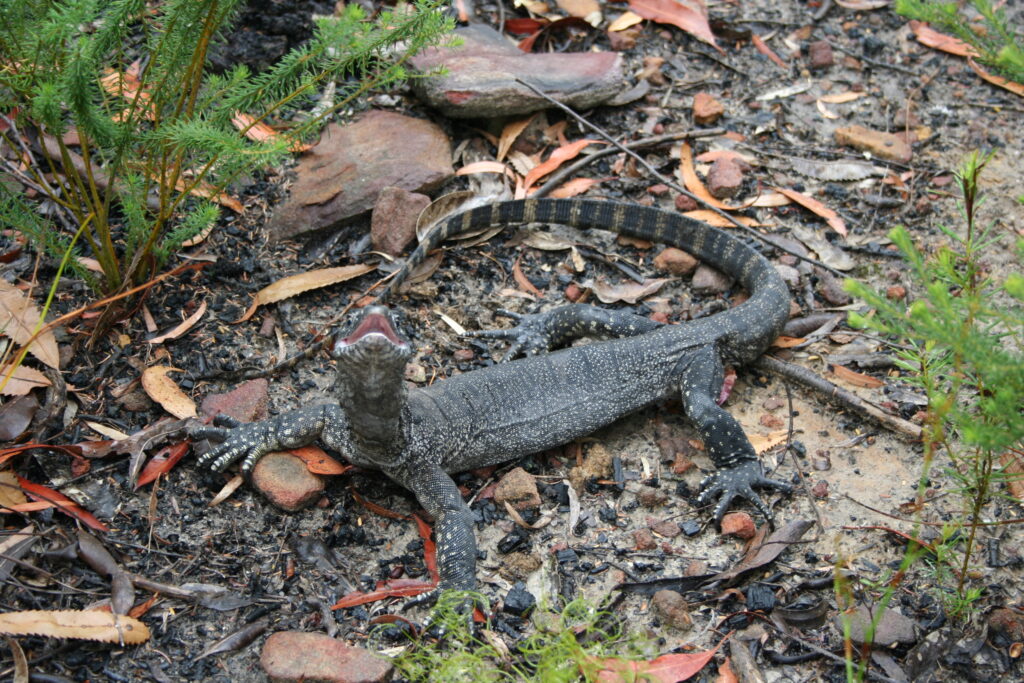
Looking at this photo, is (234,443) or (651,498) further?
(651,498)

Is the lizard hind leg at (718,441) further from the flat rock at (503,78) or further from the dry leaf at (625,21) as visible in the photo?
the dry leaf at (625,21)

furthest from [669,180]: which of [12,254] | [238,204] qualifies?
[12,254]

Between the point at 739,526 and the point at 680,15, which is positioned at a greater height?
the point at 680,15

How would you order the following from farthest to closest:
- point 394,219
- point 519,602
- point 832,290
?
1. point 832,290
2. point 394,219
3. point 519,602

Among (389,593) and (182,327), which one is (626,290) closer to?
(389,593)

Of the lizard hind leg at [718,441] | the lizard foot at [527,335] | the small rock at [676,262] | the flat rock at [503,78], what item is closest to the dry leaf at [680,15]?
the flat rock at [503,78]

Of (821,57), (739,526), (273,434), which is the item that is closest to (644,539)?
(739,526)

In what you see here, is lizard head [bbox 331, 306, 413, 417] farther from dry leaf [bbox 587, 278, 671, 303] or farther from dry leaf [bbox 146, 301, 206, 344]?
dry leaf [bbox 587, 278, 671, 303]

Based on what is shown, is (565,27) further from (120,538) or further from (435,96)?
(120,538)
